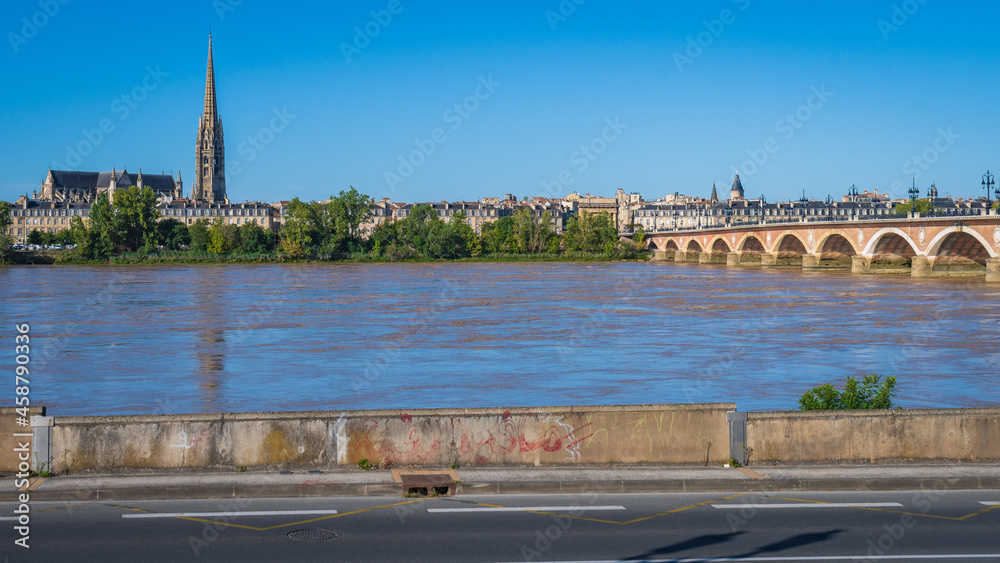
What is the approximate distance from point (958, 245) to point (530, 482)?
3033 inches

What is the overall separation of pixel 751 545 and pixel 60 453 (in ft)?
25.4

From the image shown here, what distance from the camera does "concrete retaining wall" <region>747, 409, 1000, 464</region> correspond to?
40.4 feet

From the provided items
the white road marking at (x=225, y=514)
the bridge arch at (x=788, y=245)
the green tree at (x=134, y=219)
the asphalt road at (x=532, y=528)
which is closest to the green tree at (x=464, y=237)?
the green tree at (x=134, y=219)

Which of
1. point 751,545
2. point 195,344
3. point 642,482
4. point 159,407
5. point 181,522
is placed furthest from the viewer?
point 195,344

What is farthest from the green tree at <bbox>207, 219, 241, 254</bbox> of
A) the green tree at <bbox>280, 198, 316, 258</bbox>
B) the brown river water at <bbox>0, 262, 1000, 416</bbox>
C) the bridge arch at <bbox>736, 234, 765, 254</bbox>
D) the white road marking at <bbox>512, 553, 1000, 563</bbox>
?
the white road marking at <bbox>512, 553, 1000, 563</bbox>

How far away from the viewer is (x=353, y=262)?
5379 inches

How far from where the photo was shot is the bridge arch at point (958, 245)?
76.4 m

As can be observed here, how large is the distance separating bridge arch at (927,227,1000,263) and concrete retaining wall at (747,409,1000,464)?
225 ft

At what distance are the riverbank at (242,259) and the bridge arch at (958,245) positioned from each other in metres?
71.6

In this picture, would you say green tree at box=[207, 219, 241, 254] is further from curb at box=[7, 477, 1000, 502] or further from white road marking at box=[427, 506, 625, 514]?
white road marking at box=[427, 506, 625, 514]

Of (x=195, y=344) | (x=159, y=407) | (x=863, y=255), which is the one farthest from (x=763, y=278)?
(x=159, y=407)

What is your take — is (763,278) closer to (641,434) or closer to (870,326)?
(870,326)

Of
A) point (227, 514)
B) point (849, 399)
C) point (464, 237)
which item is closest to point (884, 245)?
point (464, 237)

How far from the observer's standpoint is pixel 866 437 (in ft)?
40.6
